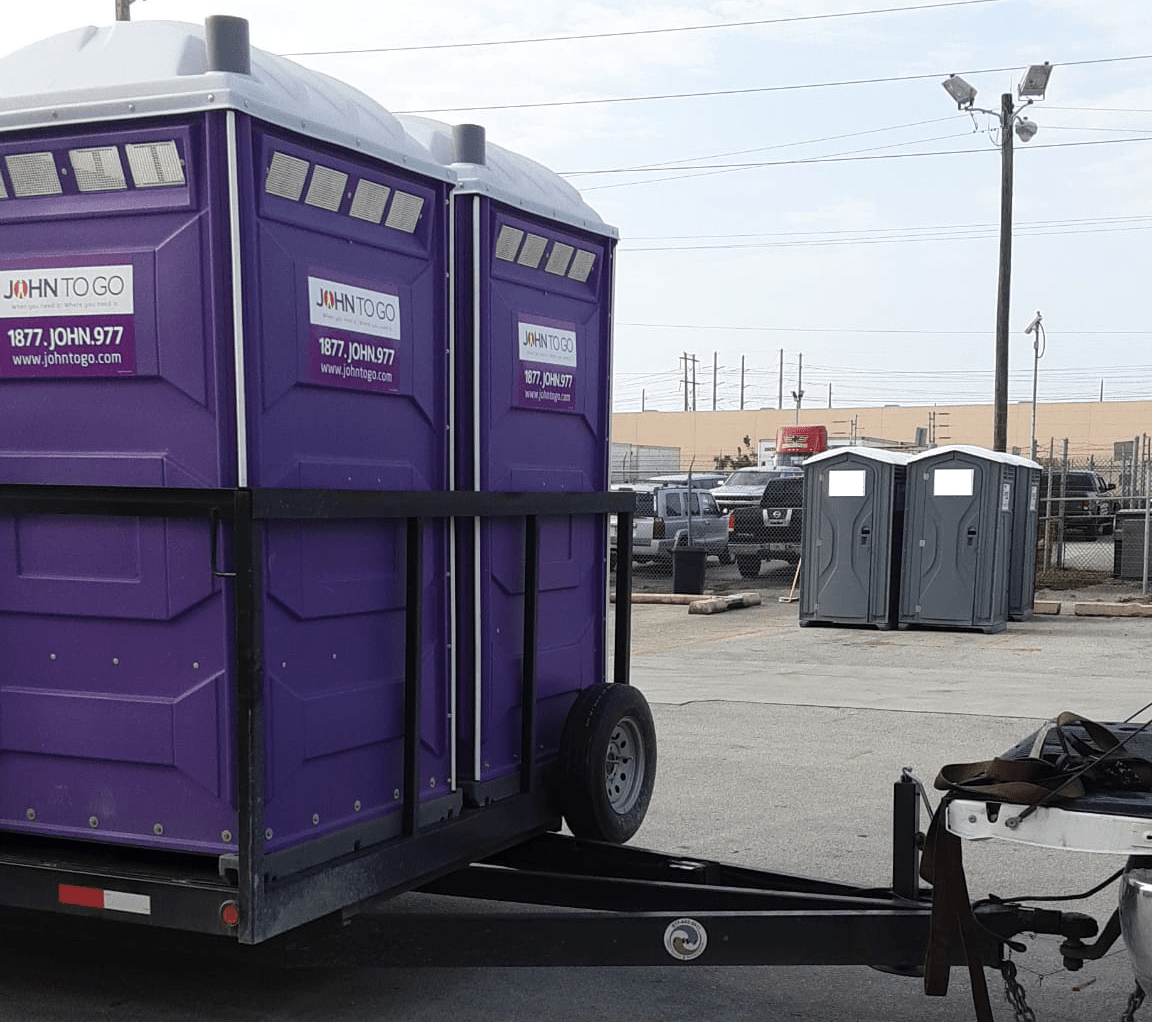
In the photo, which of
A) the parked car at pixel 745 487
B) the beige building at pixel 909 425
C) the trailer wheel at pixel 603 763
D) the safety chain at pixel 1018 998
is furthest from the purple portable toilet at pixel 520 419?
the beige building at pixel 909 425

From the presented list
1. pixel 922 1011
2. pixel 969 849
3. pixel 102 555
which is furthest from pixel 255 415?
pixel 969 849

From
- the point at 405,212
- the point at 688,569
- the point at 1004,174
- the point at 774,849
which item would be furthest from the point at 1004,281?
the point at 405,212

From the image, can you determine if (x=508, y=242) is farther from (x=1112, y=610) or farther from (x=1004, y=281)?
(x=1004, y=281)

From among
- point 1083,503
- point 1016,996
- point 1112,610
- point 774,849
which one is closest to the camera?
point 1016,996

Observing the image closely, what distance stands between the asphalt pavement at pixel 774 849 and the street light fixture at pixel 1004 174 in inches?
453

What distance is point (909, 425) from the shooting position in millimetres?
84438

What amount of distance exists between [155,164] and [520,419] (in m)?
Answer: 1.59

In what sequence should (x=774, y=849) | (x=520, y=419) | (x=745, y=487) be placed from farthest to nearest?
(x=745, y=487) → (x=774, y=849) → (x=520, y=419)

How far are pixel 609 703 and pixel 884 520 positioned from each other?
11.9 meters

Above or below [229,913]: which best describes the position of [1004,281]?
above

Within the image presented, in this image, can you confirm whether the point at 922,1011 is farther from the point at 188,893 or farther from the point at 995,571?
the point at 995,571

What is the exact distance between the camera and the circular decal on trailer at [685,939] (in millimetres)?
3924

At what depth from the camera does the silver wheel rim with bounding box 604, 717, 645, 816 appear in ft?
17.2

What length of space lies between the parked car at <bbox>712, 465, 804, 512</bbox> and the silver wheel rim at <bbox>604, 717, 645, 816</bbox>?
21.6 meters
